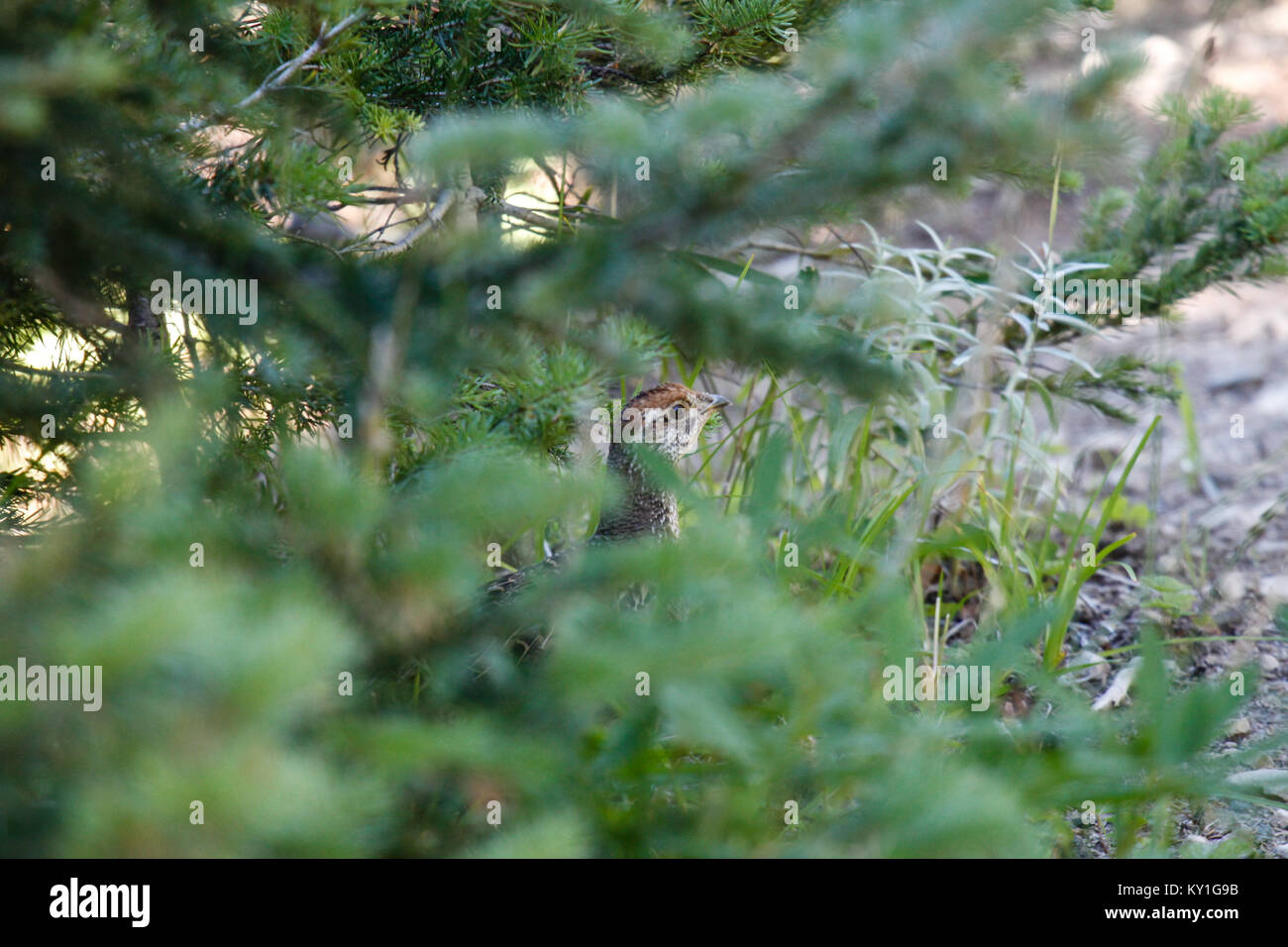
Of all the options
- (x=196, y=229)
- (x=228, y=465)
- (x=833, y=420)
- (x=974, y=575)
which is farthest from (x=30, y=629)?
(x=974, y=575)

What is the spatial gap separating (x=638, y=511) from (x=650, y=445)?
20 centimetres

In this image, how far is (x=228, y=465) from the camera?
4.52 ft

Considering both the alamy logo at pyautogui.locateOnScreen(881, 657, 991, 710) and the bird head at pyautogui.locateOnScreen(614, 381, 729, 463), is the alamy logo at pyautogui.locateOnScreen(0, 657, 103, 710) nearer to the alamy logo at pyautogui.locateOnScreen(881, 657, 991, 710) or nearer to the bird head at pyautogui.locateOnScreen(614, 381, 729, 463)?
the alamy logo at pyautogui.locateOnScreen(881, 657, 991, 710)

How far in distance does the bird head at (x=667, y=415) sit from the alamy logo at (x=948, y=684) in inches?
47.6

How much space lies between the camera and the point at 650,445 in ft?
9.32

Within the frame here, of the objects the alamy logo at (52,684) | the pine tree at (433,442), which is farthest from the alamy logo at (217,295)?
the alamy logo at (52,684)

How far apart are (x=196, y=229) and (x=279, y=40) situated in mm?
709

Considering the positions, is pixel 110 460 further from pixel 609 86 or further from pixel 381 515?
pixel 609 86

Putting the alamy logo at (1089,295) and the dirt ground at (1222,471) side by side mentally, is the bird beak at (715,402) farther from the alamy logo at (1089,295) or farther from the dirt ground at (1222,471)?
the dirt ground at (1222,471)

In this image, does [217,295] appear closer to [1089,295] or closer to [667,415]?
[667,415]

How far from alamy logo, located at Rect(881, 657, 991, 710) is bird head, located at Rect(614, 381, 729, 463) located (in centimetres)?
121

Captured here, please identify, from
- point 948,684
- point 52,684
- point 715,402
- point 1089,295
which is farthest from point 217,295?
point 1089,295

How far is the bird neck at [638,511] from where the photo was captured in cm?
281
